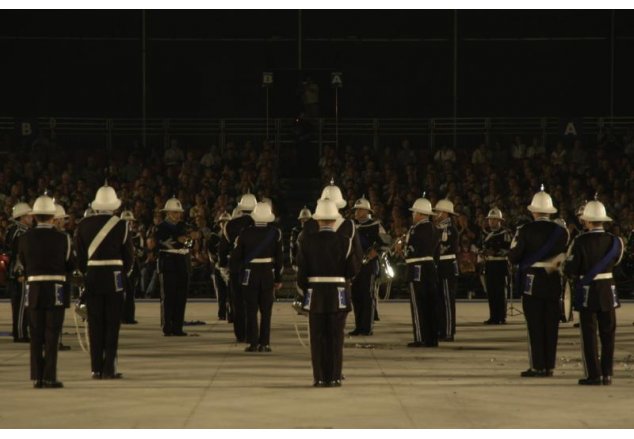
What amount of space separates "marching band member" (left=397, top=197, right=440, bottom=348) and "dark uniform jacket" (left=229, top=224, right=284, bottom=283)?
199cm

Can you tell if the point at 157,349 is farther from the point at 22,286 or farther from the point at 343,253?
the point at 343,253

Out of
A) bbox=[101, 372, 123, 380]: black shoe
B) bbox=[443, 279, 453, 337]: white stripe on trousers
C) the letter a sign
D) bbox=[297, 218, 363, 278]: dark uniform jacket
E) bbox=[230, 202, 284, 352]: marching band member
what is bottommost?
bbox=[101, 372, 123, 380]: black shoe

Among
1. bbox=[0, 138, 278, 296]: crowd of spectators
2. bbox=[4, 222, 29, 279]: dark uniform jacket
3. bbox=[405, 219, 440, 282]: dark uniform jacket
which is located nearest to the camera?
bbox=[4, 222, 29, 279]: dark uniform jacket

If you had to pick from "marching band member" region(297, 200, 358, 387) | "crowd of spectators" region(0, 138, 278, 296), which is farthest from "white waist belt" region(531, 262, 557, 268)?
"crowd of spectators" region(0, 138, 278, 296)

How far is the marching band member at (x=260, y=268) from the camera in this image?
62.7 feet

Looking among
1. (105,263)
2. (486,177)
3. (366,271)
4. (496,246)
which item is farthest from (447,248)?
(486,177)

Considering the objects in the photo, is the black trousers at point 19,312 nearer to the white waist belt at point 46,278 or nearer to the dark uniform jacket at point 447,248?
the white waist belt at point 46,278

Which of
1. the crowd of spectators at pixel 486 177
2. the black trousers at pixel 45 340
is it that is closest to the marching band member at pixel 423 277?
the black trousers at pixel 45 340

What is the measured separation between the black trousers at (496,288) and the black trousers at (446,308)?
10.3ft

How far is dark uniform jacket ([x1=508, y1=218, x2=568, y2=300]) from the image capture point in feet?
53.1

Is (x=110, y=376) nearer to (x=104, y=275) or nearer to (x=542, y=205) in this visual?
(x=104, y=275)

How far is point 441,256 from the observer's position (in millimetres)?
21047

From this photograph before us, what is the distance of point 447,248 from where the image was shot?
69.5 ft

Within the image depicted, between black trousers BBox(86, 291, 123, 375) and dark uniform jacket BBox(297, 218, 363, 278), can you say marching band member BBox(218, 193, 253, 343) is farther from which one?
black trousers BBox(86, 291, 123, 375)
